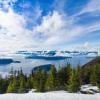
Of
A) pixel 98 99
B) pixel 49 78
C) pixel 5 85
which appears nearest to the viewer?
pixel 98 99

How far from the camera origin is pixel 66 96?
18.9 m

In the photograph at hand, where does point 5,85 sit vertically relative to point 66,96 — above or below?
below

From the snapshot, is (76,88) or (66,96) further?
(76,88)

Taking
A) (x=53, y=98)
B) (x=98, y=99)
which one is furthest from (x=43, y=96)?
(x=98, y=99)

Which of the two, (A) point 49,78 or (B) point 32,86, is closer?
(A) point 49,78

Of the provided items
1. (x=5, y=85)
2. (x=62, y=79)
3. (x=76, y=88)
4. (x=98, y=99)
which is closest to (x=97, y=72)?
(x=62, y=79)

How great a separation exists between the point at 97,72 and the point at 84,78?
13.0m

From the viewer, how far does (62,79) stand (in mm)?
65250

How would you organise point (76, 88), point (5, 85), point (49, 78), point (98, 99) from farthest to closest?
point (5, 85)
point (49, 78)
point (76, 88)
point (98, 99)

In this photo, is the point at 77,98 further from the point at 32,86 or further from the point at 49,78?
the point at 32,86

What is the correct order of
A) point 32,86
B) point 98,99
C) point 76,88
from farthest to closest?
point 32,86 < point 76,88 < point 98,99

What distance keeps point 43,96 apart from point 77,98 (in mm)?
2379

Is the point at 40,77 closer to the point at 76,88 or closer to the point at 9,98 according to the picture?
the point at 76,88

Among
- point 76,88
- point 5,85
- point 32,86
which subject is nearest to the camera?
point 76,88
